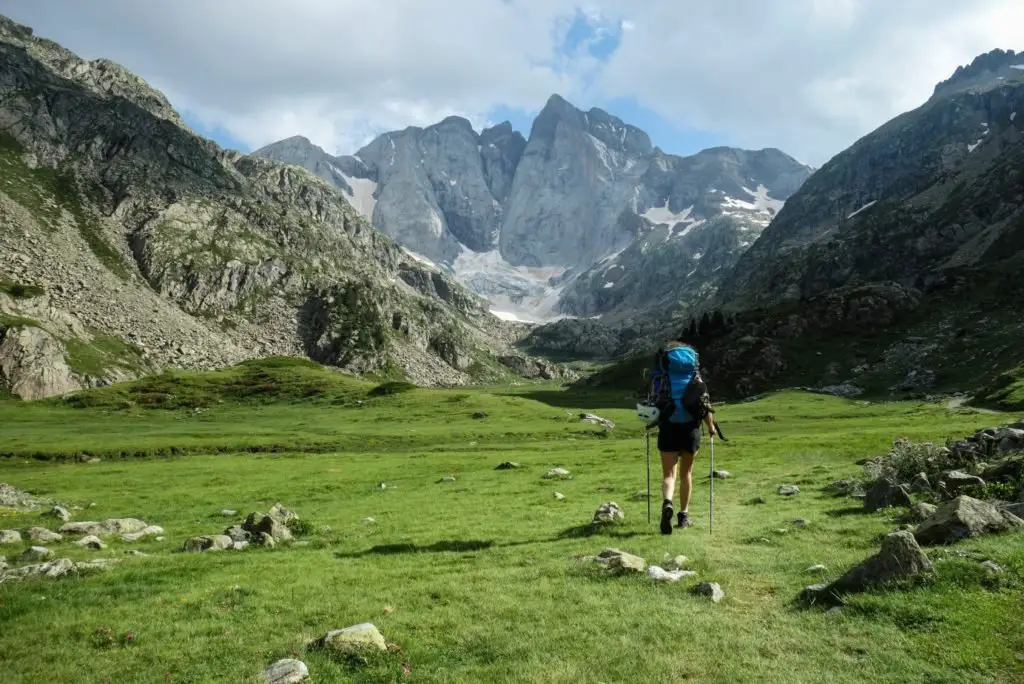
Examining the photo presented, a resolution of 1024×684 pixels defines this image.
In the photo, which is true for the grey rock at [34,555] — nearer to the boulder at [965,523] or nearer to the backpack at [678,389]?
the backpack at [678,389]

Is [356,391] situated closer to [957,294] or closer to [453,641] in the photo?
[453,641]

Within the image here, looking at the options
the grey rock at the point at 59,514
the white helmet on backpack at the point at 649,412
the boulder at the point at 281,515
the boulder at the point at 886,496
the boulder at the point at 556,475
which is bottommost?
the grey rock at the point at 59,514

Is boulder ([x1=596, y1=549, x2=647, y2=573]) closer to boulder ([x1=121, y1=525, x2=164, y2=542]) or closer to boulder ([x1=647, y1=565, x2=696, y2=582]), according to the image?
boulder ([x1=647, y1=565, x2=696, y2=582])

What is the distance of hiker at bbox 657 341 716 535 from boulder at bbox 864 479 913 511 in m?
6.51

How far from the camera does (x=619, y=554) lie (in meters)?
14.4

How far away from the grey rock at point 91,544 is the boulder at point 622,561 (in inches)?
706

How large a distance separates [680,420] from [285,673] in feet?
39.6

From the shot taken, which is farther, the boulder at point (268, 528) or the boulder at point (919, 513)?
the boulder at point (268, 528)

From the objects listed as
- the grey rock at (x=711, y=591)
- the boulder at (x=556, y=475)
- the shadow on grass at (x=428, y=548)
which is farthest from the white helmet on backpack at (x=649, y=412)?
the boulder at (x=556, y=475)

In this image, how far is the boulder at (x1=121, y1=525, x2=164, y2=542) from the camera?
2294cm

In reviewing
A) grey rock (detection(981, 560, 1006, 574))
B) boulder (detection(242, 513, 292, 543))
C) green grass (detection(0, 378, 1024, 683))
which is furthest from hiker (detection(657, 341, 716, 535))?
boulder (detection(242, 513, 292, 543))

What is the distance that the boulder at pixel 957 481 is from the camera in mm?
17800

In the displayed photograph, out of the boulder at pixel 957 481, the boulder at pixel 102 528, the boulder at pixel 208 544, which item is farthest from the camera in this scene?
the boulder at pixel 102 528

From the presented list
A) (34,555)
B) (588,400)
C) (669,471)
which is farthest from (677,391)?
(588,400)
